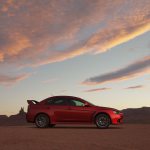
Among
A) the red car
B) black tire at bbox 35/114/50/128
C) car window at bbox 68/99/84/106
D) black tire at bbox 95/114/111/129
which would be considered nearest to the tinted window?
the red car

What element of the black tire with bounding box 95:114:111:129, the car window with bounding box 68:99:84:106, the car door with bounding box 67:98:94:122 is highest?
the car window with bounding box 68:99:84:106

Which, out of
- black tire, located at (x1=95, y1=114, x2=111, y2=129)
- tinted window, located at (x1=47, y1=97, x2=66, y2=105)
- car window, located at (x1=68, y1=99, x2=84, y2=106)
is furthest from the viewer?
tinted window, located at (x1=47, y1=97, x2=66, y2=105)

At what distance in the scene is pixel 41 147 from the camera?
1206 cm

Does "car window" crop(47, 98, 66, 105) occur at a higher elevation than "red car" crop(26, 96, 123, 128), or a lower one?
higher

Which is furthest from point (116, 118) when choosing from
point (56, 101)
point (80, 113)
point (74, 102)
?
point (56, 101)

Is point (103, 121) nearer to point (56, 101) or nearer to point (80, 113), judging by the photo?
point (80, 113)

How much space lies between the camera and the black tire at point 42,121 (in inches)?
852

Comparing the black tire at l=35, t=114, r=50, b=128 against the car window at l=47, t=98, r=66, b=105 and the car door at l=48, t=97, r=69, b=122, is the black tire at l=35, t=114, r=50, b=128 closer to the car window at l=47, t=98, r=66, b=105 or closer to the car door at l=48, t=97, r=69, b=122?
the car door at l=48, t=97, r=69, b=122

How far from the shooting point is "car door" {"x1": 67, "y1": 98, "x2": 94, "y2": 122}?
845 inches

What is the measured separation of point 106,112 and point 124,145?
8722 mm

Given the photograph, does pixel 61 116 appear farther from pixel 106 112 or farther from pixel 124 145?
pixel 124 145

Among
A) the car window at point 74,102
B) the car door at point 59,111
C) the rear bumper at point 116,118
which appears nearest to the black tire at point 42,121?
the car door at point 59,111

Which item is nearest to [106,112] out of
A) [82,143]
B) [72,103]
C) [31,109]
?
[72,103]

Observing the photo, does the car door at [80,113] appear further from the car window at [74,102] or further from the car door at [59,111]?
the car door at [59,111]
